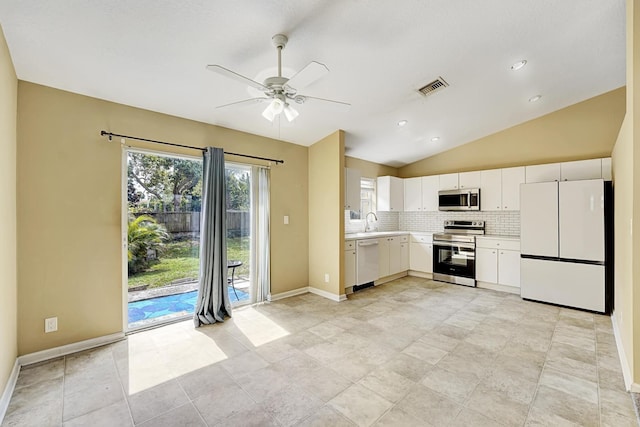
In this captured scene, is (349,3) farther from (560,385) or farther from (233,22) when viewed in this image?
(560,385)

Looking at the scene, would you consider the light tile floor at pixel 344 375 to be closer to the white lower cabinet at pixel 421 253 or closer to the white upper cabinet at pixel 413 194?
the white lower cabinet at pixel 421 253

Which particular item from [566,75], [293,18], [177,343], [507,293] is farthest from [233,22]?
[507,293]

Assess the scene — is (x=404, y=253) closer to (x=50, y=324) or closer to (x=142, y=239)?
(x=142, y=239)

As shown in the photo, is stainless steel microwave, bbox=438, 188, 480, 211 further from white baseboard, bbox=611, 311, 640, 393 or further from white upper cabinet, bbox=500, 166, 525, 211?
white baseboard, bbox=611, 311, 640, 393

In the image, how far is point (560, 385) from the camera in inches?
88.7

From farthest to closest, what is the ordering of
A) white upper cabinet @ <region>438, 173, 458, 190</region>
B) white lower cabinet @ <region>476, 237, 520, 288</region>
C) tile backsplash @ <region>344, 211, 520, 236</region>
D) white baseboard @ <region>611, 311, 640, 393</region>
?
1. white upper cabinet @ <region>438, 173, 458, 190</region>
2. tile backsplash @ <region>344, 211, 520, 236</region>
3. white lower cabinet @ <region>476, 237, 520, 288</region>
4. white baseboard @ <region>611, 311, 640, 393</region>

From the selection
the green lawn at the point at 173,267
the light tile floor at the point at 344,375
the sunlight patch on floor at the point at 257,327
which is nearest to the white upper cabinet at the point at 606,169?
the light tile floor at the point at 344,375

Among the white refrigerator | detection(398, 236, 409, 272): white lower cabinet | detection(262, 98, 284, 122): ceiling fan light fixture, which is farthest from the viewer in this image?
detection(398, 236, 409, 272): white lower cabinet

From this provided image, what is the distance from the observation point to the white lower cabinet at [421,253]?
5699mm

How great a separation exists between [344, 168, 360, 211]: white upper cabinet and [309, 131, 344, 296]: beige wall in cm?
41

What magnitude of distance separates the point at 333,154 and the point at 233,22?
2536mm

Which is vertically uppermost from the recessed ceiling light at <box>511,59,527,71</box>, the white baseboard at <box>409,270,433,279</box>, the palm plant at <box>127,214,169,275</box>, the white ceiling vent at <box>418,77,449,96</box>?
the recessed ceiling light at <box>511,59,527,71</box>

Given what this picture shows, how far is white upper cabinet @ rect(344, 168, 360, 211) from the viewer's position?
16.0 feet

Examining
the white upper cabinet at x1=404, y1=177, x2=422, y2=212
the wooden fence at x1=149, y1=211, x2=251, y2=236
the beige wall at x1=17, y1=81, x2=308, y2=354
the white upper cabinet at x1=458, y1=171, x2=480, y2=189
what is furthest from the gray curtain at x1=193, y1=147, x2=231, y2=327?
the white upper cabinet at x1=458, y1=171, x2=480, y2=189
